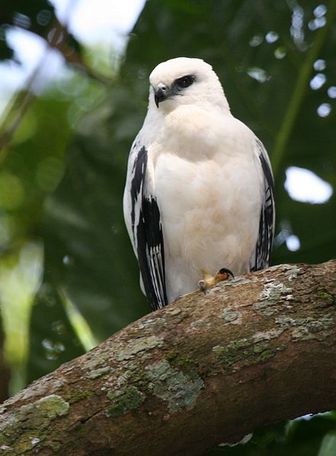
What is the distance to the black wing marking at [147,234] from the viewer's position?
410 cm

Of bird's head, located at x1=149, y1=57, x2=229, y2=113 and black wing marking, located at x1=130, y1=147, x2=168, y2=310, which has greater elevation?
bird's head, located at x1=149, y1=57, x2=229, y2=113

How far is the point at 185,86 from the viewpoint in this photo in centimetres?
443

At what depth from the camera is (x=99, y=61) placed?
6.03 metres

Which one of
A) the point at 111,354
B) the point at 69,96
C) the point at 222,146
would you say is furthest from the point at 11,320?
the point at 111,354

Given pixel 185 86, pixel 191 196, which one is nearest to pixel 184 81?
pixel 185 86

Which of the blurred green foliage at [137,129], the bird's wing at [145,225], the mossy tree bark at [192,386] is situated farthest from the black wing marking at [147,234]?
the mossy tree bark at [192,386]

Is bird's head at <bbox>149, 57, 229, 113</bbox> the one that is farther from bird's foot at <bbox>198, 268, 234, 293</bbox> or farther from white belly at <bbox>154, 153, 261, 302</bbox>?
bird's foot at <bbox>198, 268, 234, 293</bbox>

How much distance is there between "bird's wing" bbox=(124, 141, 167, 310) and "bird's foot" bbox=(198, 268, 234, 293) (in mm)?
216

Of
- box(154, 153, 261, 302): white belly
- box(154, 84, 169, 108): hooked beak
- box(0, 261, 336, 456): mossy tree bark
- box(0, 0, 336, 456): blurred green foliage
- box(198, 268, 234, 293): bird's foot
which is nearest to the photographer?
box(0, 261, 336, 456): mossy tree bark

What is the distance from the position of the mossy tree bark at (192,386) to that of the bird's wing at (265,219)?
150cm

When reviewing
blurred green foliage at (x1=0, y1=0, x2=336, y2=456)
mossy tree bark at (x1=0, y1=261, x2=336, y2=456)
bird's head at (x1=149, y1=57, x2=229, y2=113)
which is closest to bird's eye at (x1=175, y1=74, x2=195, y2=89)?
bird's head at (x1=149, y1=57, x2=229, y2=113)

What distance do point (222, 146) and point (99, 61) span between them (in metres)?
2.16

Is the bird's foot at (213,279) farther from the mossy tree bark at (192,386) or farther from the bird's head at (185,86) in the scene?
the bird's head at (185,86)

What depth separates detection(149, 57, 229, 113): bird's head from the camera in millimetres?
4305
